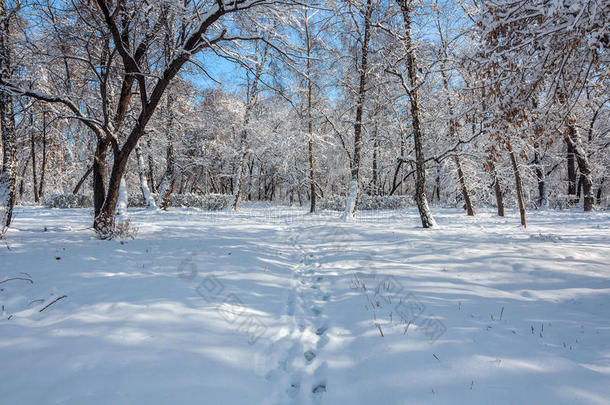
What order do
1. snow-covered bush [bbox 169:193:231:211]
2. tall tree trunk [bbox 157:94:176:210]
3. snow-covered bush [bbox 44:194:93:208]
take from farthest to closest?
snow-covered bush [bbox 169:193:231:211] → snow-covered bush [bbox 44:194:93:208] → tall tree trunk [bbox 157:94:176:210]

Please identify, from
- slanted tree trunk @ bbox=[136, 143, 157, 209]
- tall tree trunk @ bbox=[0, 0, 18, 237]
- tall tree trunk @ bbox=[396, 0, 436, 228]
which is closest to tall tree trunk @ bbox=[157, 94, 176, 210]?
slanted tree trunk @ bbox=[136, 143, 157, 209]

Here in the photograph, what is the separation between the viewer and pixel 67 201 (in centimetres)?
1803

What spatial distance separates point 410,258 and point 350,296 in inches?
85.8

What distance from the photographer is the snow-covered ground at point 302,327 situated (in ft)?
6.73

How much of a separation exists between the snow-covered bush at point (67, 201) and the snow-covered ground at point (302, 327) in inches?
632

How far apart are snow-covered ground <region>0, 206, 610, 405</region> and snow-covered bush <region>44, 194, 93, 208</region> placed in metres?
16.0

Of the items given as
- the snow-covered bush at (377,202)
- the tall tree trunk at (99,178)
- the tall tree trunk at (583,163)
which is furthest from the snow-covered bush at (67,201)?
the tall tree trunk at (583,163)

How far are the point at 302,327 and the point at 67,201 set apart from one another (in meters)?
22.2

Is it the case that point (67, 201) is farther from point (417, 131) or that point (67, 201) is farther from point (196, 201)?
point (417, 131)

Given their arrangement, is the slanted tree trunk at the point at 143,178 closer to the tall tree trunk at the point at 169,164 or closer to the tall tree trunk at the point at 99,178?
the tall tree trunk at the point at 169,164

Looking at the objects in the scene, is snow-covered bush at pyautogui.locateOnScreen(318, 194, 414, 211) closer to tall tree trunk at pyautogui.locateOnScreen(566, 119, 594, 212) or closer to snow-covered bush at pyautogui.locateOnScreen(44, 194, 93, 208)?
tall tree trunk at pyautogui.locateOnScreen(566, 119, 594, 212)

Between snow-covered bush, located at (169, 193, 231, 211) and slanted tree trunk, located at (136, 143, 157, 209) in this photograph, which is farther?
snow-covered bush, located at (169, 193, 231, 211)

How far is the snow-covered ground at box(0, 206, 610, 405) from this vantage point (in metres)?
2.05

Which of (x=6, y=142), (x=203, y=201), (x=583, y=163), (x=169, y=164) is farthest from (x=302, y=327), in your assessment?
(x=203, y=201)
